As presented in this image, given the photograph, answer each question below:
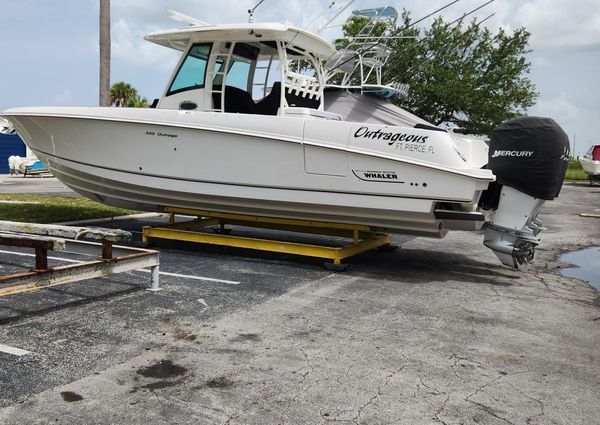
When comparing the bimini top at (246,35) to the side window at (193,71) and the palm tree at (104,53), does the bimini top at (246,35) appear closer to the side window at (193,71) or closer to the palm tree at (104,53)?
the side window at (193,71)

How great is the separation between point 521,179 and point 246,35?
4.07 meters

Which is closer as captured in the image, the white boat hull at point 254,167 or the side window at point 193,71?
the white boat hull at point 254,167

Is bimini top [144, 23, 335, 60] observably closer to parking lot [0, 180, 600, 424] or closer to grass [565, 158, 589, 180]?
parking lot [0, 180, 600, 424]

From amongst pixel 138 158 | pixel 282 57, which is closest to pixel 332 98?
pixel 282 57

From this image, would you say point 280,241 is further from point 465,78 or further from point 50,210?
point 465,78

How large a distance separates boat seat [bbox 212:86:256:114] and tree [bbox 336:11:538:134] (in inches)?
955

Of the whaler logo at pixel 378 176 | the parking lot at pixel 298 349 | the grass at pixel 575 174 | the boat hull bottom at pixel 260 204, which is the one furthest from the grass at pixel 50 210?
the grass at pixel 575 174

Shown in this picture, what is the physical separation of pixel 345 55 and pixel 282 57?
4095 millimetres

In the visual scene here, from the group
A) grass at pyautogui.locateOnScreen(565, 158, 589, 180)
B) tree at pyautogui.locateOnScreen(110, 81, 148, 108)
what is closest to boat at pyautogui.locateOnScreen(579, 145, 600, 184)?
grass at pyautogui.locateOnScreen(565, 158, 589, 180)

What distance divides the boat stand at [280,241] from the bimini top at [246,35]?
96.6 inches

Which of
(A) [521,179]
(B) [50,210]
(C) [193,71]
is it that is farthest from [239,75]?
(B) [50,210]

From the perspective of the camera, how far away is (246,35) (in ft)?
27.2

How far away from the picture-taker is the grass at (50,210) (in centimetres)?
1033

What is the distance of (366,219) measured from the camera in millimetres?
7500
